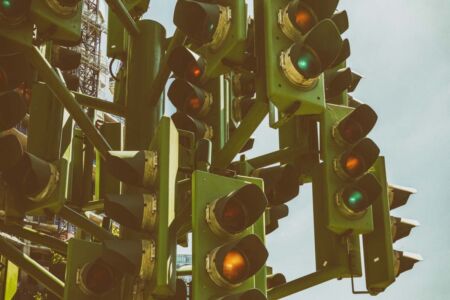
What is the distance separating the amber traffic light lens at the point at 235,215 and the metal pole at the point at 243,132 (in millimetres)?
730

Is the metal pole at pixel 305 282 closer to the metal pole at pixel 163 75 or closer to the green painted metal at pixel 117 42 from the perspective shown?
the metal pole at pixel 163 75

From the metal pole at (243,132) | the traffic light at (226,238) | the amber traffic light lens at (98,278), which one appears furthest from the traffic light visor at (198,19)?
the amber traffic light lens at (98,278)

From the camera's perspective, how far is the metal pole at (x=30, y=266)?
18.1 feet

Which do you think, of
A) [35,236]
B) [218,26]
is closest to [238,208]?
[218,26]

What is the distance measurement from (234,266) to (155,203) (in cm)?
83

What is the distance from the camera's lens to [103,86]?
214 feet

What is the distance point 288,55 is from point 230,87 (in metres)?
3.02

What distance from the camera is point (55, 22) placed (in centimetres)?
540

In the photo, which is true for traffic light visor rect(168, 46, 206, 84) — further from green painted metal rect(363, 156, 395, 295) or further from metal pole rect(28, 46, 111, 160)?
green painted metal rect(363, 156, 395, 295)

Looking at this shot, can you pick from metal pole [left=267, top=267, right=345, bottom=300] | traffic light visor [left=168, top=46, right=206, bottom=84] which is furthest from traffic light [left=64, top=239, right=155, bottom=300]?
traffic light visor [left=168, top=46, right=206, bottom=84]

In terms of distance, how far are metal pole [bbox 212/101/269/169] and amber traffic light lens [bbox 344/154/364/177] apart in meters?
1.01

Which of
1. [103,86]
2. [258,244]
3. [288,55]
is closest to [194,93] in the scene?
[288,55]

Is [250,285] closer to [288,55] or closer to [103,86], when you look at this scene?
[288,55]

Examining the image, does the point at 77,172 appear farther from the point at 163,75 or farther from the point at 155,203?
the point at 155,203
